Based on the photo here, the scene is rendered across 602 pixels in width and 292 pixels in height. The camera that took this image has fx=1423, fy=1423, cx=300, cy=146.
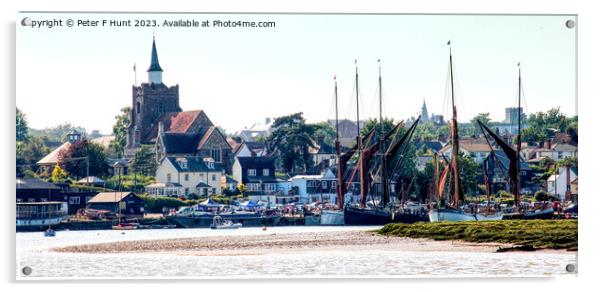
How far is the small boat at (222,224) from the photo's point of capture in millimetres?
67062

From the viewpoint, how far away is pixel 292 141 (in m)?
85.5

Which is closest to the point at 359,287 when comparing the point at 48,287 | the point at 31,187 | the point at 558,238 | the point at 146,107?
the point at 48,287

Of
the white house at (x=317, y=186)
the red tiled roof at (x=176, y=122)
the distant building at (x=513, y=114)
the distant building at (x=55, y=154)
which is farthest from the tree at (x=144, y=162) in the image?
the distant building at (x=513, y=114)

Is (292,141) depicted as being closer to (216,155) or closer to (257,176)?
(257,176)

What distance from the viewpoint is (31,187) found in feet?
175

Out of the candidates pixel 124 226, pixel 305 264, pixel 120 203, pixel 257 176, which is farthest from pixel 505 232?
pixel 257 176

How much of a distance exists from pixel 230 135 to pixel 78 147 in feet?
99.2

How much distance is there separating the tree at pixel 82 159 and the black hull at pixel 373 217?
1373cm

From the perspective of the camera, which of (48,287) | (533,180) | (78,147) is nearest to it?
(48,287)

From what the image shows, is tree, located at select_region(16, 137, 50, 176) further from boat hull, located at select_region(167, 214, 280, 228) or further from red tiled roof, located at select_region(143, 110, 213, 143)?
red tiled roof, located at select_region(143, 110, 213, 143)

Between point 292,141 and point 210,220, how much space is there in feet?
Answer: 54.2

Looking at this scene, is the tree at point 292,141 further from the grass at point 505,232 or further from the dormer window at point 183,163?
the grass at point 505,232

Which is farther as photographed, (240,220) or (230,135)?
(230,135)
